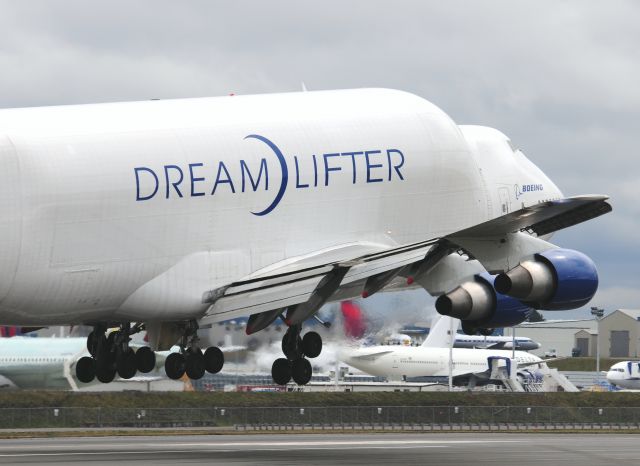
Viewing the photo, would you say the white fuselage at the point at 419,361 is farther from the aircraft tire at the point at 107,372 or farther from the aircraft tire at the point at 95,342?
the aircraft tire at the point at 107,372

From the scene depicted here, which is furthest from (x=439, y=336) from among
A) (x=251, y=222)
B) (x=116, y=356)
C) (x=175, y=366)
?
(x=251, y=222)

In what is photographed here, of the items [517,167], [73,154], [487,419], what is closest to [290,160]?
[73,154]

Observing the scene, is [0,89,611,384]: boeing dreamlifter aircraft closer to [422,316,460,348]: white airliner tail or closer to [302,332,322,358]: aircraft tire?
[302,332,322,358]: aircraft tire

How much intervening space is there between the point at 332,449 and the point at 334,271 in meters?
19.1

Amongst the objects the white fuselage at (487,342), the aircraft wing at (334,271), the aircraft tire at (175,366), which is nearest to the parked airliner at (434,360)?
the white fuselage at (487,342)

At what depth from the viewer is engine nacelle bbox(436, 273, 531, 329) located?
37125mm

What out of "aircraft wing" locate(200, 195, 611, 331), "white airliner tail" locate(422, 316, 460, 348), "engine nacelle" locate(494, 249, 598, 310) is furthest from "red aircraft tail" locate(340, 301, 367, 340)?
"white airliner tail" locate(422, 316, 460, 348)

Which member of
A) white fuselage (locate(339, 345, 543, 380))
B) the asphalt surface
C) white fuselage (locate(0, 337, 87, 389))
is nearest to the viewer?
the asphalt surface

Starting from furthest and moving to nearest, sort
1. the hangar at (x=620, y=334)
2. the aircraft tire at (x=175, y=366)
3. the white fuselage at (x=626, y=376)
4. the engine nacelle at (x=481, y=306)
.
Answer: the hangar at (x=620, y=334) → the white fuselage at (x=626, y=376) → the aircraft tire at (x=175, y=366) → the engine nacelle at (x=481, y=306)

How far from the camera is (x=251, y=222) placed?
33875 mm

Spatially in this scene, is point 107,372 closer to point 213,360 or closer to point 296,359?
point 213,360

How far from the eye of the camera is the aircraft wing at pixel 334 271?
3381cm

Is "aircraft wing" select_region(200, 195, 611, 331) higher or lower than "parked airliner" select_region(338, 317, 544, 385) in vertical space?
lower

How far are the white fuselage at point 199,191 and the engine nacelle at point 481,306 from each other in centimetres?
171
